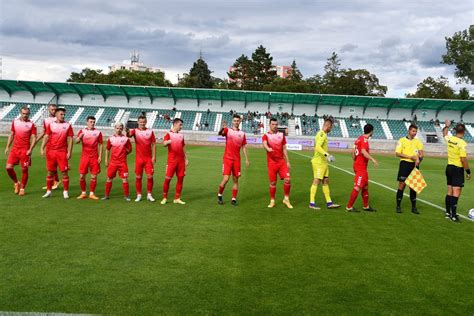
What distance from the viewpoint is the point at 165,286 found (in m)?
5.15

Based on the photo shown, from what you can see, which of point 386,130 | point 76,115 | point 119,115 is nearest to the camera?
point 386,130

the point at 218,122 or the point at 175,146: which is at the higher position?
the point at 175,146

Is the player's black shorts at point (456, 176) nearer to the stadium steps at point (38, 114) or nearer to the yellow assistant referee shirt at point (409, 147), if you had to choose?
the yellow assistant referee shirt at point (409, 147)

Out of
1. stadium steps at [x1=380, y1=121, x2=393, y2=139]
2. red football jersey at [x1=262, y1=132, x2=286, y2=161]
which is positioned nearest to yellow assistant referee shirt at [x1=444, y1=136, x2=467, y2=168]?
red football jersey at [x1=262, y1=132, x2=286, y2=161]

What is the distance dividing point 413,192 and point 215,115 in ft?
156

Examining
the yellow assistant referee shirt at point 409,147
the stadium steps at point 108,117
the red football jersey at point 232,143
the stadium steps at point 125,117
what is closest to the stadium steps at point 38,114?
the stadium steps at point 108,117

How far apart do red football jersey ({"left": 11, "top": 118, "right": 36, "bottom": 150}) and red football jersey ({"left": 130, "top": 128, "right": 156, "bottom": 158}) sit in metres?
2.81

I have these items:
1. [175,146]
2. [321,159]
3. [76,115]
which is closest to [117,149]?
[175,146]

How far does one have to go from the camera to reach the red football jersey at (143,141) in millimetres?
10836

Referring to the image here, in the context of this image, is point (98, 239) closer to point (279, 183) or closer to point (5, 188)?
point (5, 188)

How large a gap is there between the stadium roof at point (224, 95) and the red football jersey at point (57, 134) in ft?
144

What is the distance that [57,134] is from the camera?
10.9 metres

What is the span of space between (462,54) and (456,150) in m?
65.0

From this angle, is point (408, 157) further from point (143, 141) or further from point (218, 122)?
point (218, 122)
